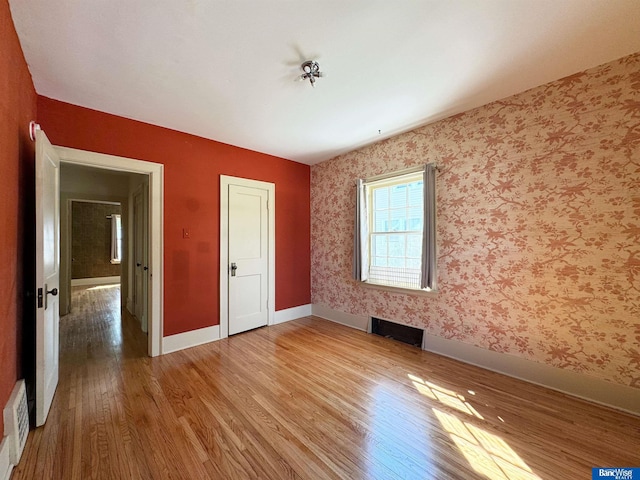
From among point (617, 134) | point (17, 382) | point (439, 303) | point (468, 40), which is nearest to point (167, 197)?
point (17, 382)

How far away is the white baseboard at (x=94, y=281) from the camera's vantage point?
7438mm

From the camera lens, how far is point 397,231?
134 inches

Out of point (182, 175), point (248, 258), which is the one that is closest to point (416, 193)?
point (248, 258)

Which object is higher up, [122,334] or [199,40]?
[199,40]

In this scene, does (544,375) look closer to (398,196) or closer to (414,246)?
(414,246)

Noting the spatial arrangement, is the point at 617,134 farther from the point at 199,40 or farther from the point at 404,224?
the point at 199,40

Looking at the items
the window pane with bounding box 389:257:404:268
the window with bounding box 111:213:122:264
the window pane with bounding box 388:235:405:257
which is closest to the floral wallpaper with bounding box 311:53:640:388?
the window pane with bounding box 389:257:404:268

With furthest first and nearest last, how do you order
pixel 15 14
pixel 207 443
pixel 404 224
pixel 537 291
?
1. pixel 404 224
2. pixel 537 291
3. pixel 207 443
4. pixel 15 14

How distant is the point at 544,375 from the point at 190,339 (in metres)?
3.66

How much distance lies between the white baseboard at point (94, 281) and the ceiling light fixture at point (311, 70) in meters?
9.10

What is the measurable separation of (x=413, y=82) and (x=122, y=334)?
4.63m

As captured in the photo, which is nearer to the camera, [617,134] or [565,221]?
[617,134]

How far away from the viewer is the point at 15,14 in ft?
4.87

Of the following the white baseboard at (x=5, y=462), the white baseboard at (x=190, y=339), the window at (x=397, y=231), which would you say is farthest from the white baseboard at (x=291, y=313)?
the white baseboard at (x=5, y=462)
